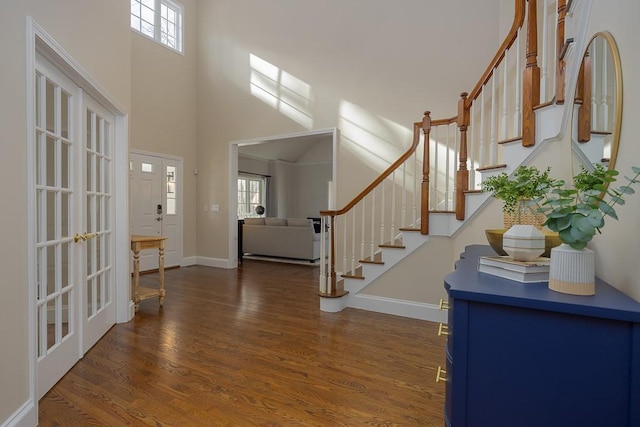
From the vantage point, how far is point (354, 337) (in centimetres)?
279

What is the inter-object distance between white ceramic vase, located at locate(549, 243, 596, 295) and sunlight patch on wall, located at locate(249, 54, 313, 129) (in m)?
4.52

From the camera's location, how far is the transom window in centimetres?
549

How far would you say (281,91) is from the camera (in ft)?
17.8

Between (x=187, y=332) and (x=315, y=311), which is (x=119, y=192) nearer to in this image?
(x=187, y=332)

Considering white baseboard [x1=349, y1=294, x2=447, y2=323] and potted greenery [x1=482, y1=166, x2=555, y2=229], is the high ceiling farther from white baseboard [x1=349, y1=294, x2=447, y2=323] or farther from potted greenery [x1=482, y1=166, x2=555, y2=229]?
potted greenery [x1=482, y1=166, x2=555, y2=229]

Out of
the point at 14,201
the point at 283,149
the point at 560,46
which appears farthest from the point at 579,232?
the point at 283,149

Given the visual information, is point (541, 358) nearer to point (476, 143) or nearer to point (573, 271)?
point (573, 271)

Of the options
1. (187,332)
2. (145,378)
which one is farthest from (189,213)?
(145,378)

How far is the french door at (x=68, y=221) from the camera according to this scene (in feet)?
6.25

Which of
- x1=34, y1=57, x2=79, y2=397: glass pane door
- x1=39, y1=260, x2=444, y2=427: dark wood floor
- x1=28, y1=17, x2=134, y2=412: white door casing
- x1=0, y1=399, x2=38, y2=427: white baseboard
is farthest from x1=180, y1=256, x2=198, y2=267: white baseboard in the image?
x1=0, y1=399, x2=38, y2=427: white baseboard

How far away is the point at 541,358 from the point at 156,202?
19.3ft

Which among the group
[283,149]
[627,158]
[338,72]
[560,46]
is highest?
[338,72]

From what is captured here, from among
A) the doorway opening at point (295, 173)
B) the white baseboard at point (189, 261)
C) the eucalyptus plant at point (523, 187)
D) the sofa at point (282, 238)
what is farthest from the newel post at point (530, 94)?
the doorway opening at point (295, 173)

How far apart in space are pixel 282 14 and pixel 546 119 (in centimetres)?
464
